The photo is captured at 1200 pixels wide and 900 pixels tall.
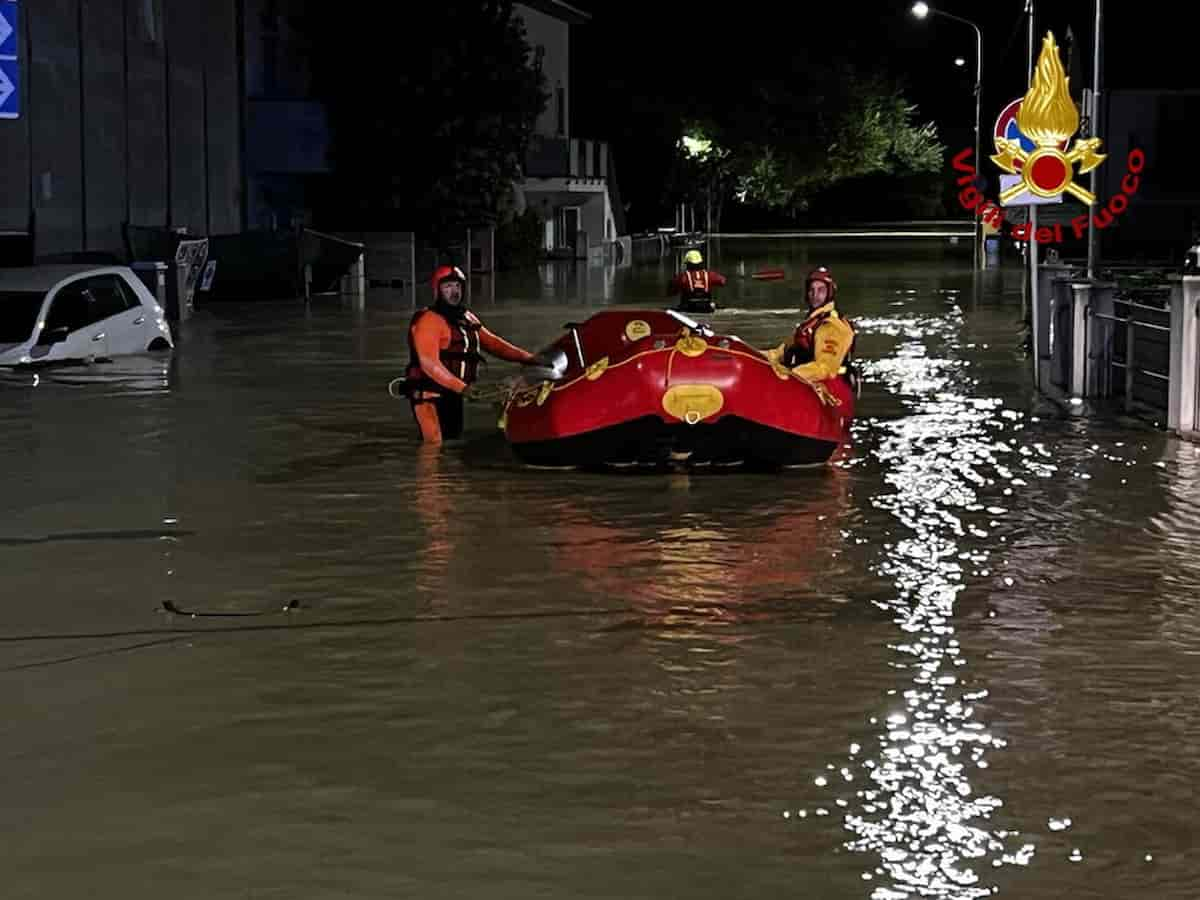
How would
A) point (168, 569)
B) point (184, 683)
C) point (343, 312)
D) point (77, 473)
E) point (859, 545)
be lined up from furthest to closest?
point (343, 312), point (77, 473), point (859, 545), point (168, 569), point (184, 683)

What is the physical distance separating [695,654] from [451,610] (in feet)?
5.12

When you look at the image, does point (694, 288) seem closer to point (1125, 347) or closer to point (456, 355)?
point (1125, 347)

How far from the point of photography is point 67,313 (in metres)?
25.9

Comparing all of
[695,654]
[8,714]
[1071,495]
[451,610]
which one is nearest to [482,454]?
[1071,495]

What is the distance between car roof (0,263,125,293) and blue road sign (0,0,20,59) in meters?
6.49

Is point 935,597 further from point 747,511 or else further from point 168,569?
point 168,569

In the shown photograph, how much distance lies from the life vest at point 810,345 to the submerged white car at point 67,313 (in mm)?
10244

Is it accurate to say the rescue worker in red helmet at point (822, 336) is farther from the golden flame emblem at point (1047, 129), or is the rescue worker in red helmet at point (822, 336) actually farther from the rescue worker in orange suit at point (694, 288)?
the rescue worker in orange suit at point (694, 288)

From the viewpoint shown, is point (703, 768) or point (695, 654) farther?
point (695, 654)

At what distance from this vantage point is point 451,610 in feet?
35.9

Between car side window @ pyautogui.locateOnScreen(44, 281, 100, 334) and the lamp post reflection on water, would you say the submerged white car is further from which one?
the lamp post reflection on water

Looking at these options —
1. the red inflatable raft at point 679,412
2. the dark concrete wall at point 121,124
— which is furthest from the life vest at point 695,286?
the red inflatable raft at point 679,412

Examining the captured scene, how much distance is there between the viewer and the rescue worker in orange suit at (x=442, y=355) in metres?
17.6

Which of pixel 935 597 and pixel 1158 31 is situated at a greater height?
pixel 1158 31
